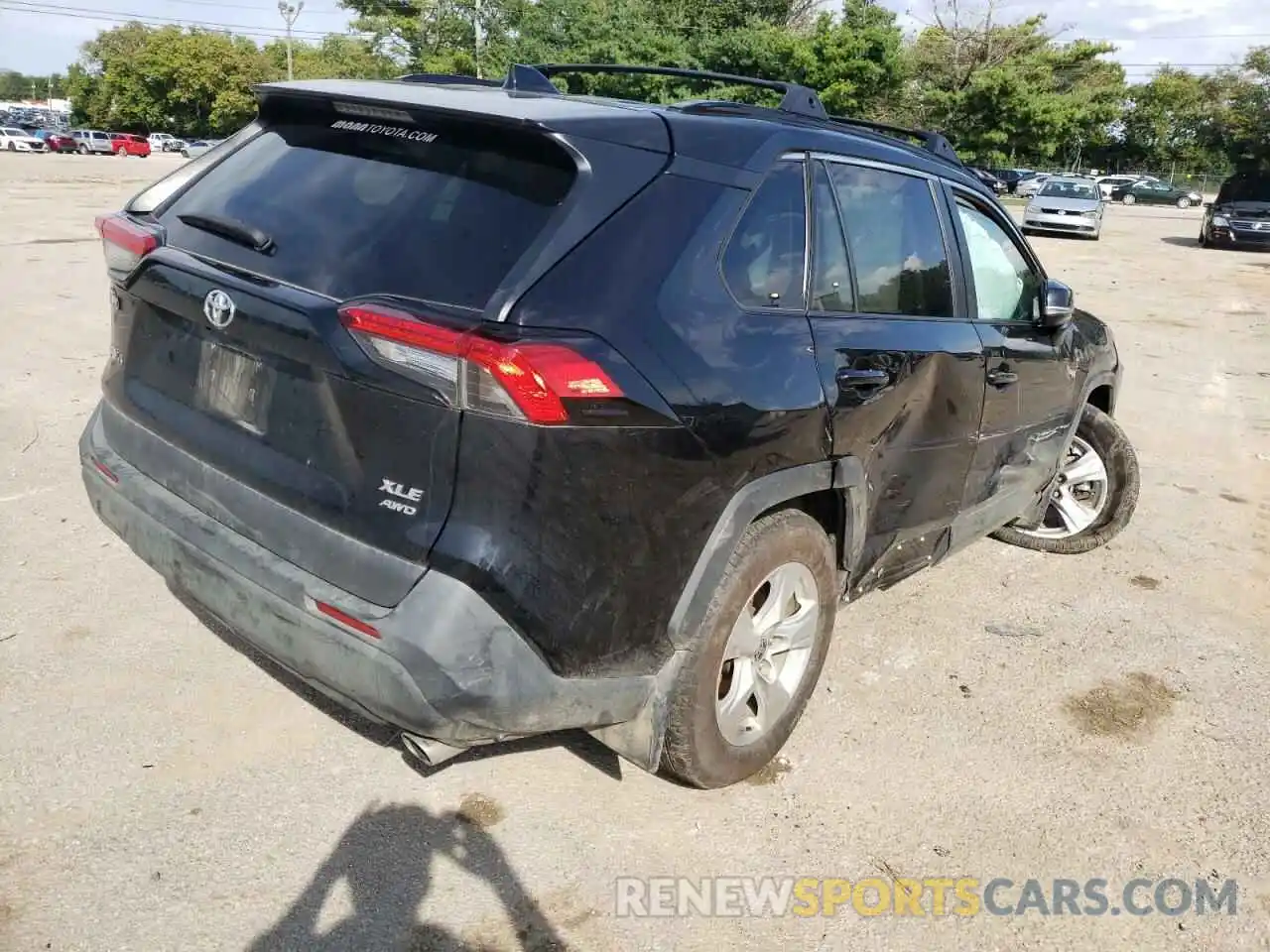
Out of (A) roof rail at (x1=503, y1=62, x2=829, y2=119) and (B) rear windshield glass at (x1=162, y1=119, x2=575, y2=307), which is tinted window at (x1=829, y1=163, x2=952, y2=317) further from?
(B) rear windshield glass at (x1=162, y1=119, x2=575, y2=307)

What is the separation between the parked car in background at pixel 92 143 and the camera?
190ft

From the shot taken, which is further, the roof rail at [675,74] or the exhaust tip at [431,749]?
the roof rail at [675,74]

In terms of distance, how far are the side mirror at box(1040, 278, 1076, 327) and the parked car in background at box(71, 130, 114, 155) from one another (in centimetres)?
6559

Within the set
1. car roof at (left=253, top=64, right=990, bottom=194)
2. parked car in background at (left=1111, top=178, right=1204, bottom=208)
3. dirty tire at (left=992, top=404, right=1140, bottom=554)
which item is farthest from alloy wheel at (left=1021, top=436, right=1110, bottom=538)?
parked car in background at (left=1111, top=178, right=1204, bottom=208)

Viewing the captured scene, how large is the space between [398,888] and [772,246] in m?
1.91

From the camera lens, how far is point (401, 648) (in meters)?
2.16

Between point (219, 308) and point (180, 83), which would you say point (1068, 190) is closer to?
point (219, 308)

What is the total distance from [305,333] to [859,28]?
45959 millimetres

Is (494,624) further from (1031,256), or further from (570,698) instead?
(1031,256)

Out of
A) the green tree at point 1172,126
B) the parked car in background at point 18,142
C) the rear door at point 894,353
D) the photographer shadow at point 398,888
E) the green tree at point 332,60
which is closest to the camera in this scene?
the photographer shadow at point 398,888

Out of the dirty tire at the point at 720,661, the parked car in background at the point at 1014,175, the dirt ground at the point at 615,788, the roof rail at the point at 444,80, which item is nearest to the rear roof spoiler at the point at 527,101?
the roof rail at the point at 444,80

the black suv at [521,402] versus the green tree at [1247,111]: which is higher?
the green tree at [1247,111]

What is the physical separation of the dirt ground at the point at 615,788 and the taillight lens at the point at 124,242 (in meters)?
1.31

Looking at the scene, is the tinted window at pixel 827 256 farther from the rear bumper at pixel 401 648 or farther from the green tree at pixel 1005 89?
the green tree at pixel 1005 89
